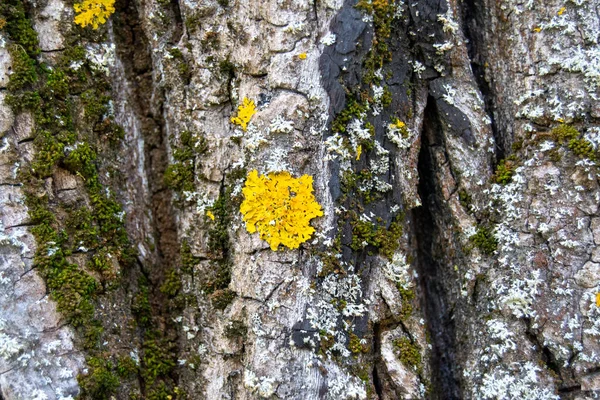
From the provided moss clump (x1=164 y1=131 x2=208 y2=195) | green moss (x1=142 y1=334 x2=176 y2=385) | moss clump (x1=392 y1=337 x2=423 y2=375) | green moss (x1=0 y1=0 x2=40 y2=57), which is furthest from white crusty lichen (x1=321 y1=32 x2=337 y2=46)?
green moss (x1=142 y1=334 x2=176 y2=385)

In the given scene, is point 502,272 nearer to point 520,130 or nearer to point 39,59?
point 520,130

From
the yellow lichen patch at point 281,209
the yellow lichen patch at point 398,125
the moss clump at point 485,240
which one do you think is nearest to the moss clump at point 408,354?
the moss clump at point 485,240

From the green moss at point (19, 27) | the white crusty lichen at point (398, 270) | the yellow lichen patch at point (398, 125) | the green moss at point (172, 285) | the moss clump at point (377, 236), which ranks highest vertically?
the green moss at point (19, 27)

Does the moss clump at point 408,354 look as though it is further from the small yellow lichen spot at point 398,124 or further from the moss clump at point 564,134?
the moss clump at point 564,134

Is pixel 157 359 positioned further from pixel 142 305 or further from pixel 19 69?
pixel 19 69

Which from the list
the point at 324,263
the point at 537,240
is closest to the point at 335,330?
the point at 324,263

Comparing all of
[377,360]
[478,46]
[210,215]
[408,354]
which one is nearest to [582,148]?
[478,46]
